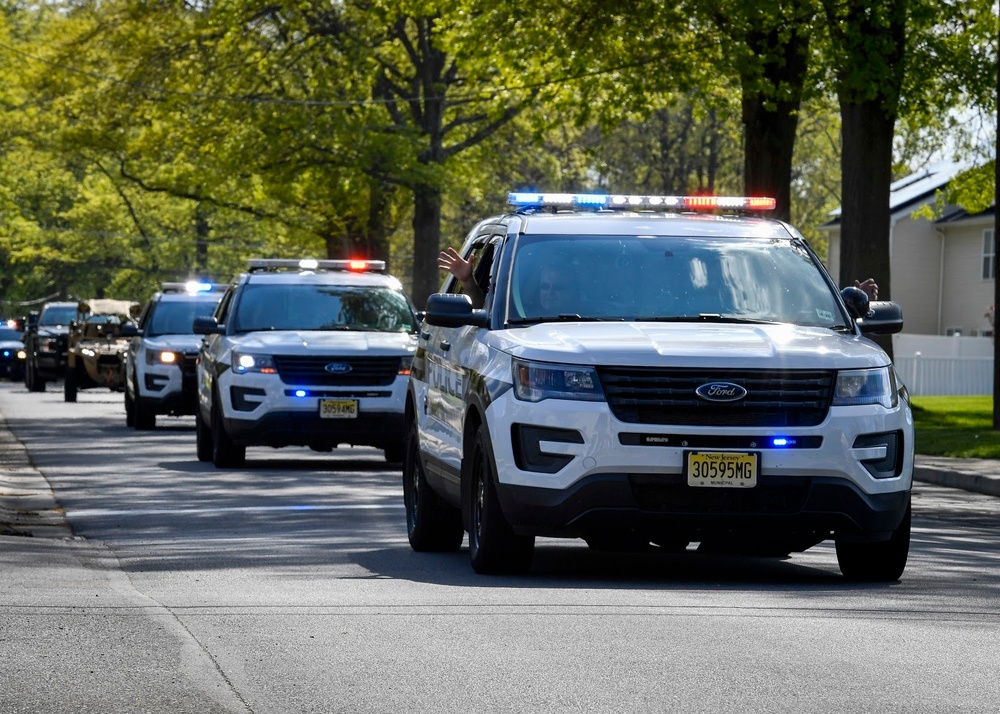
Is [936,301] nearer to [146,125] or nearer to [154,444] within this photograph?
[146,125]

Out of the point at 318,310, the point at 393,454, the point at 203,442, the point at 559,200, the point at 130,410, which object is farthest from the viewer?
the point at 130,410

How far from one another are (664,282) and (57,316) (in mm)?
39378

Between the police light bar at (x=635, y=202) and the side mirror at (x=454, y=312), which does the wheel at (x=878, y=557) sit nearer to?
the police light bar at (x=635, y=202)

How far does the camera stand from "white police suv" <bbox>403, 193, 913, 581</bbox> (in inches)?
363

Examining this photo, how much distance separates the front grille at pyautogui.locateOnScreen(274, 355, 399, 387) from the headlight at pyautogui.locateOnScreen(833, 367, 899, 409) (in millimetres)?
9671

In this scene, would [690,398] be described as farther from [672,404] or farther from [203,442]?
[203,442]

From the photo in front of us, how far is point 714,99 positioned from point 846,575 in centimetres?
2069

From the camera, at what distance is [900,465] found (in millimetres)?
9586

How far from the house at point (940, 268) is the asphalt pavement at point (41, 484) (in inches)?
1294

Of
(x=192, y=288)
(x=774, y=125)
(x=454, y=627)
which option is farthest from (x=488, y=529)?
(x=774, y=125)

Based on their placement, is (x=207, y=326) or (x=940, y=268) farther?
(x=940, y=268)

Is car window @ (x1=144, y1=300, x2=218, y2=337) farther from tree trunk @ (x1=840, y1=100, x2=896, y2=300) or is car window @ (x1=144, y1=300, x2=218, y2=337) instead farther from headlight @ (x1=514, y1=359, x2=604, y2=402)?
headlight @ (x1=514, y1=359, x2=604, y2=402)

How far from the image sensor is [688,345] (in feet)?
30.7

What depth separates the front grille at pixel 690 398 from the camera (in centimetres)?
920
